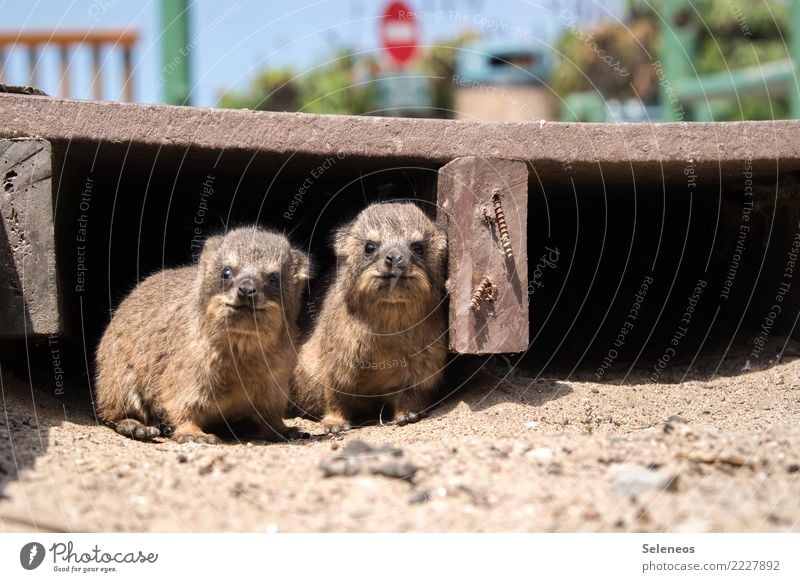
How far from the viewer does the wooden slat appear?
21.5ft

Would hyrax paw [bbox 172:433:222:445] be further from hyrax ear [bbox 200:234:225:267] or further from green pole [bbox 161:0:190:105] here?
green pole [bbox 161:0:190:105]

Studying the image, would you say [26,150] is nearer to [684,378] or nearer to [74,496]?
[74,496]

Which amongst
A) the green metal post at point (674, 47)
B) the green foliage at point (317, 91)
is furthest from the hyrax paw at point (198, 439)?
the green foliage at point (317, 91)

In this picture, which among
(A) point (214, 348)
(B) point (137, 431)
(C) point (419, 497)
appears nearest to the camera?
(C) point (419, 497)

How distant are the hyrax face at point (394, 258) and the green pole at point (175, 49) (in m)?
3.55

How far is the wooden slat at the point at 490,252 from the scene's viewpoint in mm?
6551

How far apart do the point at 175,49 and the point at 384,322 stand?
14.3ft

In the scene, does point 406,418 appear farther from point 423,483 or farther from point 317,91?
point 317,91

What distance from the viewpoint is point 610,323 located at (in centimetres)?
924

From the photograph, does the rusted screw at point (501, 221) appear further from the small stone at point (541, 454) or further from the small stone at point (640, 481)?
the small stone at point (640, 481)

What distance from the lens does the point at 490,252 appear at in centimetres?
660

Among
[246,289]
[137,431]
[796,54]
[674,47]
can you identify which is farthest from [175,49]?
[674,47]

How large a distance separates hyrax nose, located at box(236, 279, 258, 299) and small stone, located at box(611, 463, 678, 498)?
2702 mm

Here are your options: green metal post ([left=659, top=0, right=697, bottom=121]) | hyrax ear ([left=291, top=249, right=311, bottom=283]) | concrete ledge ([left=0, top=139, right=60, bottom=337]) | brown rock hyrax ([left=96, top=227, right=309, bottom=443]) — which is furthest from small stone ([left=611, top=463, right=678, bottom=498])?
green metal post ([left=659, top=0, right=697, bottom=121])
